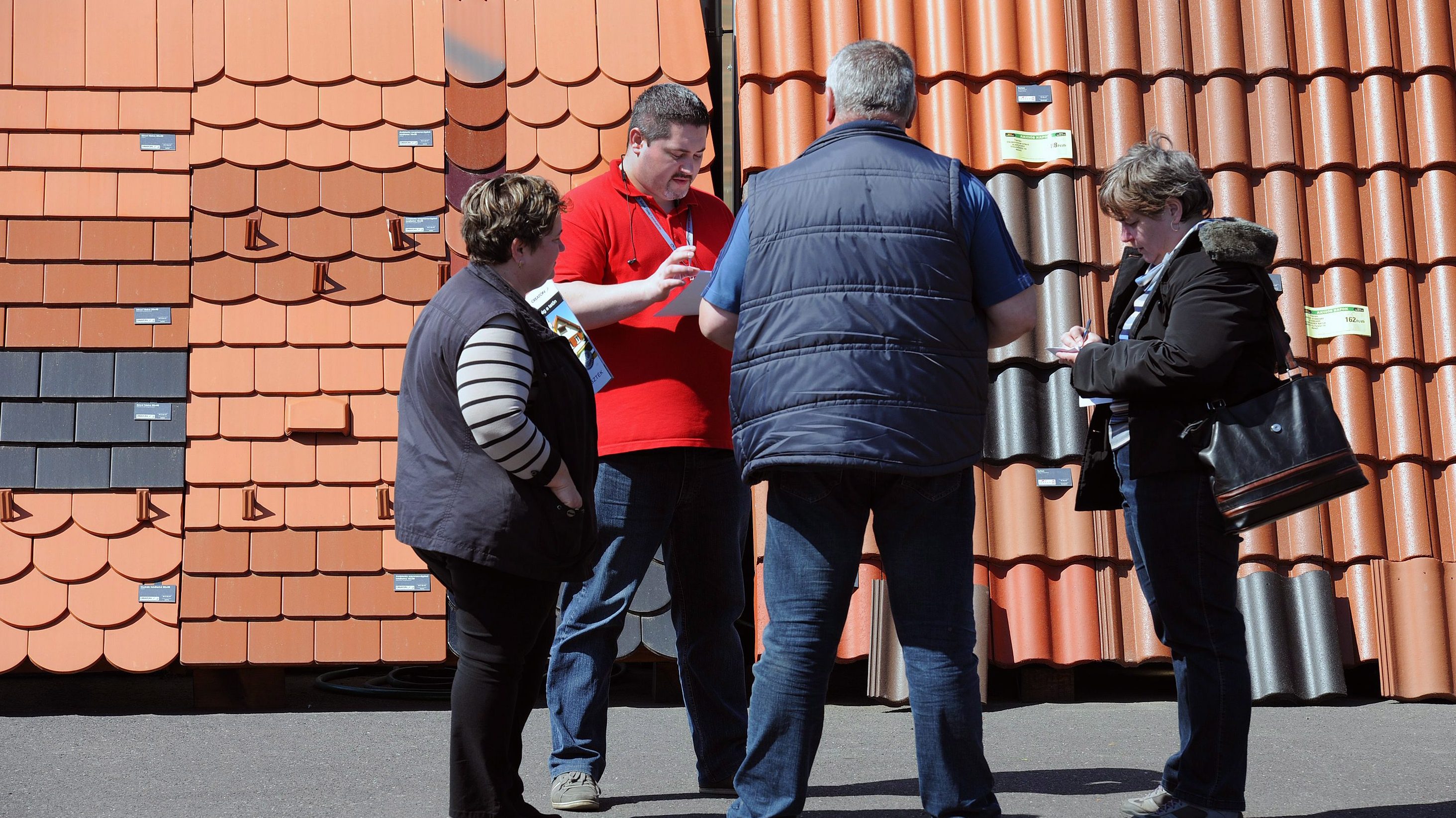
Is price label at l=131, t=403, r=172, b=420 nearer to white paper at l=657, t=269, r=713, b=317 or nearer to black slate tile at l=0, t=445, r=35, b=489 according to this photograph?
black slate tile at l=0, t=445, r=35, b=489

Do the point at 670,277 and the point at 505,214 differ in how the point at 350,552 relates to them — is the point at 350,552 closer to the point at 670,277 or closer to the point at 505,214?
the point at 670,277

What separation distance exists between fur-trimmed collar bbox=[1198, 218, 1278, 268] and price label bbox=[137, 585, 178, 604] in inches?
148

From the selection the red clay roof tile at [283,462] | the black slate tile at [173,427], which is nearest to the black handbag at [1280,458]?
the red clay roof tile at [283,462]

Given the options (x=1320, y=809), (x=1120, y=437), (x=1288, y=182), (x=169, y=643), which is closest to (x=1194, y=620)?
(x=1120, y=437)

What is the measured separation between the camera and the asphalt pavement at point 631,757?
3.46 m

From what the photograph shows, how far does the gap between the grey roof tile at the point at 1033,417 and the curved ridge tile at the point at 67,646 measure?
132 inches

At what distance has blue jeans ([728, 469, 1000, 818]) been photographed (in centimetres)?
265

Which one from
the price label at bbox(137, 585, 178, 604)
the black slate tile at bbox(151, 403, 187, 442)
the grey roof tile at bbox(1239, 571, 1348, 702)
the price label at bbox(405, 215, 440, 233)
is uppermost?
the price label at bbox(405, 215, 440, 233)

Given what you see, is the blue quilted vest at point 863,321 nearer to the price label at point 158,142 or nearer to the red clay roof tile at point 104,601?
the red clay roof tile at point 104,601

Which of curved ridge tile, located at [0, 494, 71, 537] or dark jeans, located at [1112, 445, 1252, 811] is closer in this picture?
dark jeans, located at [1112, 445, 1252, 811]

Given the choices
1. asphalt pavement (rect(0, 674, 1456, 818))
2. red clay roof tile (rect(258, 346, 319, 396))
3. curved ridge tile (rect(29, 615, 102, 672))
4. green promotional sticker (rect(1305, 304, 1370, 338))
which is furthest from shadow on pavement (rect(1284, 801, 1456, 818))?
curved ridge tile (rect(29, 615, 102, 672))

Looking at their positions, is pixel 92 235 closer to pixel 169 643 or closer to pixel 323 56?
pixel 323 56

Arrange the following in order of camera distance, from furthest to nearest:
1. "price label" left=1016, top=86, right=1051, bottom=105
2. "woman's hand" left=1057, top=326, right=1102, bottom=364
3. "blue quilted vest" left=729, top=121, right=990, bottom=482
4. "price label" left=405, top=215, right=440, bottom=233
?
"price label" left=1016, top=86, right=1051, bottom=105
"price label" left=405, top=215, right=440, bottom=233
"woman's hand" left=1057, top=326, right=1102, bottom=364
"blue quilted vest" left=729, top=121, right=990, bottom=482

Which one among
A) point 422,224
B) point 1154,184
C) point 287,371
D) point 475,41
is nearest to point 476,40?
point 475,41
